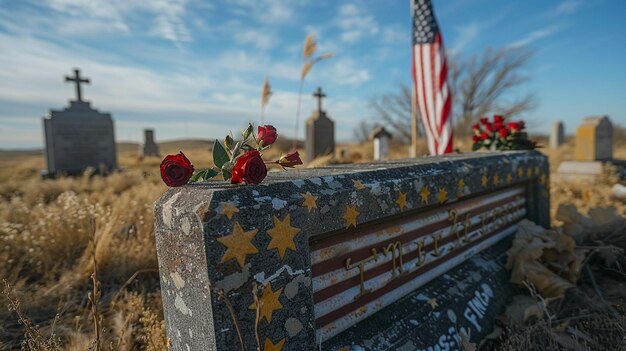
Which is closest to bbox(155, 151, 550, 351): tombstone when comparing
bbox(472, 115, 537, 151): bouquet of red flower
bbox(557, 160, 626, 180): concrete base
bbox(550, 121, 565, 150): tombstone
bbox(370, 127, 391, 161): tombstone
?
bbox(472, 115, 537, 151): bouquet of red flower

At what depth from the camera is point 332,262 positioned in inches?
67.6

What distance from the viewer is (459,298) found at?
2.26m

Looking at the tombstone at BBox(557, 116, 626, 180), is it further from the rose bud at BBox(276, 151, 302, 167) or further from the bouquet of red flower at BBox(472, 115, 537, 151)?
the rose bud at BBox(276, 151, 302, 167)

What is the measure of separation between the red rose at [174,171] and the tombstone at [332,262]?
0.14 feet

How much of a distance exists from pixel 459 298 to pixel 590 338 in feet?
2.38

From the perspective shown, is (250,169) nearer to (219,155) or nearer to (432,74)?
(219,155)

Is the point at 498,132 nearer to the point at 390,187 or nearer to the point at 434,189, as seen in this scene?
the point at 434,189

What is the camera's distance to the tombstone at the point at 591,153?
8859mm

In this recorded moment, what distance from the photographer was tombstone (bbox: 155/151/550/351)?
49.4 inches

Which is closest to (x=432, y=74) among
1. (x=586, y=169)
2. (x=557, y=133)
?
(x=586, y=169)

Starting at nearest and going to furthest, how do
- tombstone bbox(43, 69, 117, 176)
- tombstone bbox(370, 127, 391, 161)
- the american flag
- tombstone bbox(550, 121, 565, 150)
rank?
the american flag < tombstone bbox(370, 127, 391, 161) < tombstone bbox(43, 69, 117, 176) < tombstone bbox(550, 121, 565, 150)

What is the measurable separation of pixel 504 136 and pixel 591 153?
7.41 meters

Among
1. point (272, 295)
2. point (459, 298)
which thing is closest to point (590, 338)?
point (459, 298)

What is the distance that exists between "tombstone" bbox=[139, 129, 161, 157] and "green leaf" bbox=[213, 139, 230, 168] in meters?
25.8
